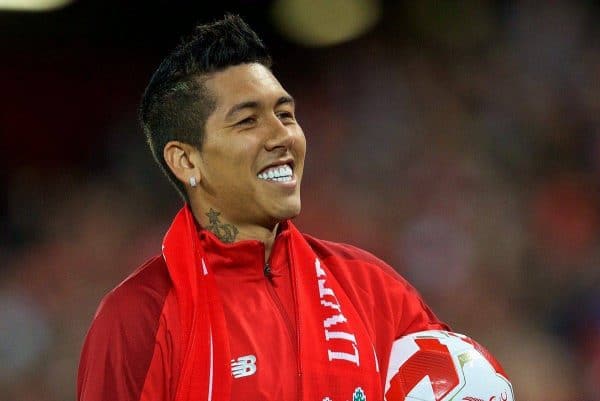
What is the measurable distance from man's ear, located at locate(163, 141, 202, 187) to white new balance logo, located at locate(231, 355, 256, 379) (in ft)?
1.68

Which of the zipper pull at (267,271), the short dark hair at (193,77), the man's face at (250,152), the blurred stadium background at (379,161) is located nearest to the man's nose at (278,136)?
the man's face at (250,152)

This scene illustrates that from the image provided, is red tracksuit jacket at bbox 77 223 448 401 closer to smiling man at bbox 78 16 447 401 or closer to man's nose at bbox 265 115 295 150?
smiling man at bbox 78 16 447 401

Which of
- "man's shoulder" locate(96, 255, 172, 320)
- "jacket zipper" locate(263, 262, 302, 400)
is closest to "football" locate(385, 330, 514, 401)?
"jacket zipper" locate(263, 262, 302, 400)

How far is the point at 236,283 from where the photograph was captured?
6.97 feet

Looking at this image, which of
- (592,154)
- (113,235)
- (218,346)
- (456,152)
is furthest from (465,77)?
(218,346)

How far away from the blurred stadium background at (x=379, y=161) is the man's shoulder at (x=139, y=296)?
2679 millimetres

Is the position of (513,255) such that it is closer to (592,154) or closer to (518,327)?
(518,327)

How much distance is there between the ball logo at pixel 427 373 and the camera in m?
2.15

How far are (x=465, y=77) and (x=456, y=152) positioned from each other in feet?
1.72

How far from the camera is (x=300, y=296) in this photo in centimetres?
213

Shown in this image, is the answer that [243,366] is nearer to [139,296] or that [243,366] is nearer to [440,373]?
[139,296]

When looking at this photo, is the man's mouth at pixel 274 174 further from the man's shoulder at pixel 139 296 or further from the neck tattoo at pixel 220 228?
the man's shoulder at pixel 139 296

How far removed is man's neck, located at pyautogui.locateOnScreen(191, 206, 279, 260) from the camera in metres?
2.22

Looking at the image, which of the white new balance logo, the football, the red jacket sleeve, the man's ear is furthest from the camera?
the man's ear
